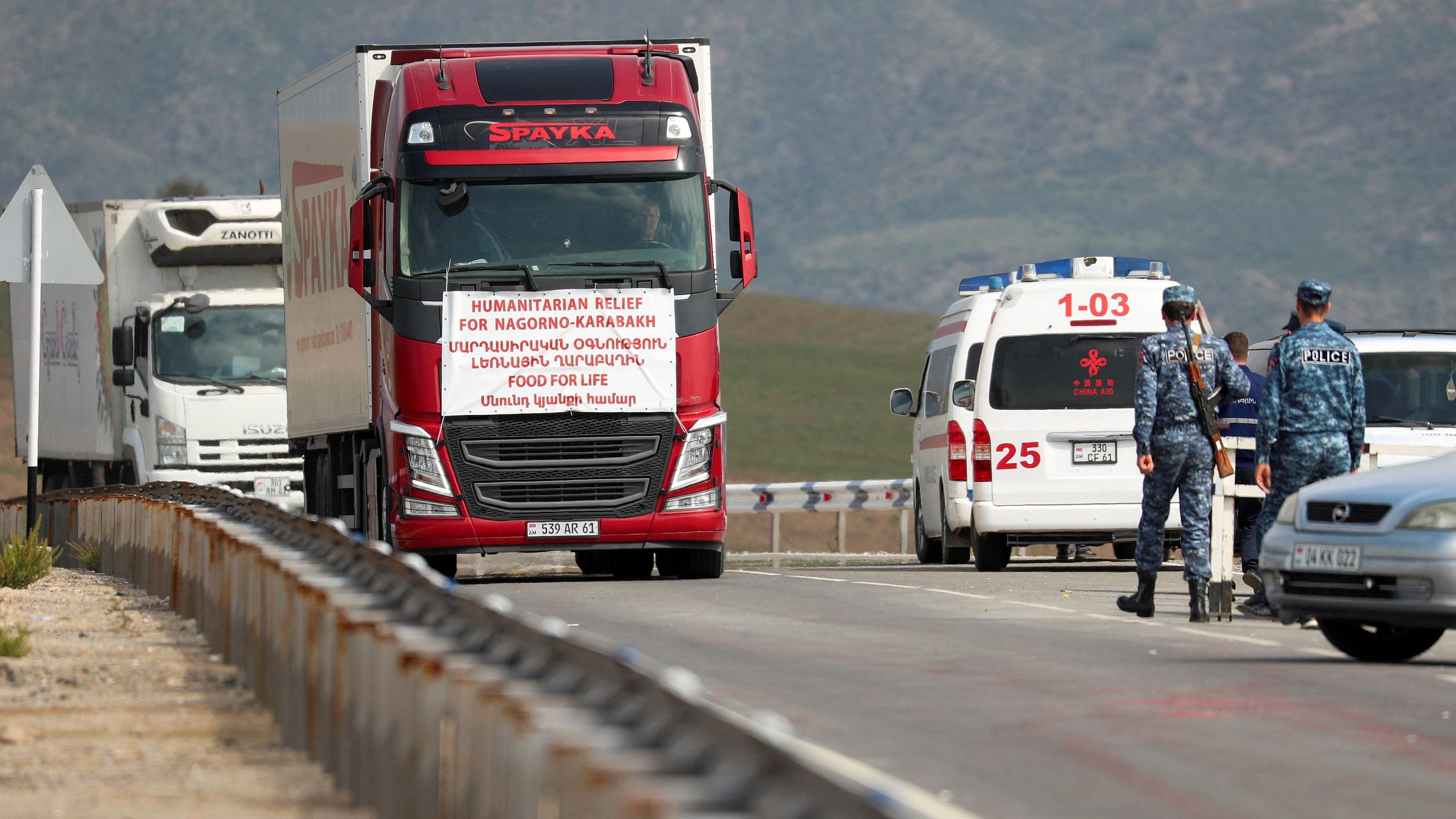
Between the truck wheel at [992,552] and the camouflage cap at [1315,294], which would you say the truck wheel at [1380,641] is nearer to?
the camouflage cap at [1315,294]

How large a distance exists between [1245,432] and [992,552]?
3.41m

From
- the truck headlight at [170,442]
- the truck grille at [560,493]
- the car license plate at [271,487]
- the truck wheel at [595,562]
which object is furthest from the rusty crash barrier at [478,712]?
the car license plate at [271,487]

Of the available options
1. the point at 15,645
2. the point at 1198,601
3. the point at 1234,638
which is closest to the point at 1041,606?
the point at 1198,601

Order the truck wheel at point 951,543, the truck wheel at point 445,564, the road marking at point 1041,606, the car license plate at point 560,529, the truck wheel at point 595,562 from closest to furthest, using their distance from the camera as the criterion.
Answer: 1. the road marking at point 1041,606
2. the car license plate at point 560,529
3. the truck wheel at point 445,564
4. the truck wheel at point 951,543
5. the truck wheel at point 595,562

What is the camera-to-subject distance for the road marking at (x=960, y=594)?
16672 millimetres

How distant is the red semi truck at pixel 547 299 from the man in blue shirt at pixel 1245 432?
3813mm

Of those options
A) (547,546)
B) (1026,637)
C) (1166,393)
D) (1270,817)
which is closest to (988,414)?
(547,546)

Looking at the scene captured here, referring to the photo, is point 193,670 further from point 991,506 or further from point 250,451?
point 250,451

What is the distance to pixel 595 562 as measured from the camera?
21.9 metres

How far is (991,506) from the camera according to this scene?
20.4 meters

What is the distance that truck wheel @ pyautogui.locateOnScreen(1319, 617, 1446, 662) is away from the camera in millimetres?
12055

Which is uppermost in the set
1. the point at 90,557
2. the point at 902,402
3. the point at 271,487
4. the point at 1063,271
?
the point at 1063,271

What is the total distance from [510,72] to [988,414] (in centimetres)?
520

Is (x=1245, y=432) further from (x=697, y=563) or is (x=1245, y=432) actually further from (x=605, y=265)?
(x=605, y=265)
